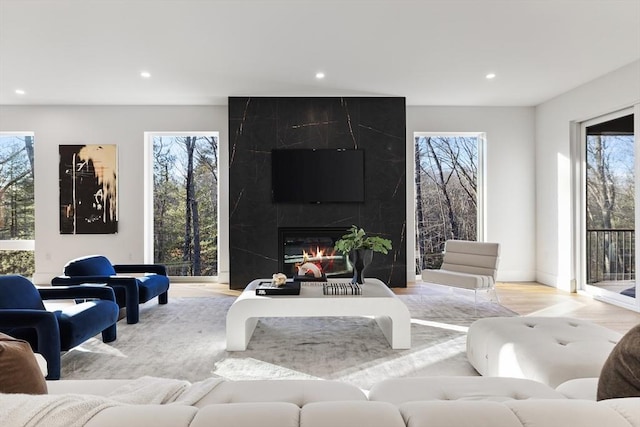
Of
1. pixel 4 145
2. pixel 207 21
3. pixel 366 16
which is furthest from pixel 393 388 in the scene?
pixel 4 145

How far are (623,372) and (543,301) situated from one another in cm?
437

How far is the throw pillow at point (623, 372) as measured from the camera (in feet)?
3.92

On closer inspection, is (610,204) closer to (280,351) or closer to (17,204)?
(280,351)

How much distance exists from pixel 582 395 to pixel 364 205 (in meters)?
4.63

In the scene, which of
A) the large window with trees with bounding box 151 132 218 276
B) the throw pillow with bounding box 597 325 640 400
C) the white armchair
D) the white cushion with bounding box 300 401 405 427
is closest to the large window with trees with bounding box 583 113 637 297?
the white armchair

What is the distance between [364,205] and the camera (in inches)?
241

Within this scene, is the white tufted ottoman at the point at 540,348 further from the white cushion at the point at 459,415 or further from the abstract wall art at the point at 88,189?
the abstract wall art at the point at 88,189

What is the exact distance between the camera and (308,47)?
14.0 ft

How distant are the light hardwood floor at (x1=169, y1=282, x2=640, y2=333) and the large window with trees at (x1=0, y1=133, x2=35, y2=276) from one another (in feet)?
8.16

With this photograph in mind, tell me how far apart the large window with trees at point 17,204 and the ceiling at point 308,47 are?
2.81 feet

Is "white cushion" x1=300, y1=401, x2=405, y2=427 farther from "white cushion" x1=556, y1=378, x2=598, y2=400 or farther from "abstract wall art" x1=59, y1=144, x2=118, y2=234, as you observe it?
"abstract wall art" x1=59, y1=144, x2=118, y2=234

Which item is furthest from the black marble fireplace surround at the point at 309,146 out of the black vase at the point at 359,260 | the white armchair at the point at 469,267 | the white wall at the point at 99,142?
the black vase at the point at 359,260

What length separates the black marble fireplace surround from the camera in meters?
6.07

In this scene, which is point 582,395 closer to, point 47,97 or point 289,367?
point 289,367
